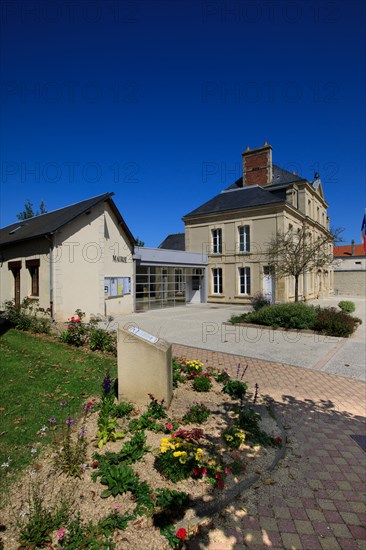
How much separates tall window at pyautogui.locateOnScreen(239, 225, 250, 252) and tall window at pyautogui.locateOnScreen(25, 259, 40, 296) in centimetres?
1564

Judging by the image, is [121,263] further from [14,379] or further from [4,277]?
[14,379]

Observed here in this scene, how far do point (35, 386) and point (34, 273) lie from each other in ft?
32.4

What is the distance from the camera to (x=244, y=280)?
2398 cm

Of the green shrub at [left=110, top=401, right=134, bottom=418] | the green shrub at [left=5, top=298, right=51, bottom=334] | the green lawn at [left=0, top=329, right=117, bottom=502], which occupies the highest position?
the green shrub at [left=5, top=298, right=51, bottom=334]

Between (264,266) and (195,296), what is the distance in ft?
20.3

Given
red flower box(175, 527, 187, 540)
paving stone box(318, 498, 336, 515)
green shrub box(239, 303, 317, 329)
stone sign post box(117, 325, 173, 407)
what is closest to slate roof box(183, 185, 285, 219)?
green shrub box(239, 303, 317, 329)

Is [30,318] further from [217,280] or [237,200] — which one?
[237,200]

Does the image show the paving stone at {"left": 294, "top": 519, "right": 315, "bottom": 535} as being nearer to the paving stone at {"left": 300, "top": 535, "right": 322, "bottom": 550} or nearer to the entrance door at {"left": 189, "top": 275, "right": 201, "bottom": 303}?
the paving stone at {"left": 300, "top": 535, "right": 322, "bottom": 550}

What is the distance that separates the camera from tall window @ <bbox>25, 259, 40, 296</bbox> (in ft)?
44.8

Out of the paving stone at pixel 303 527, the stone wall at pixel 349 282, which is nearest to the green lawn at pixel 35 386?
the paving stone at pixel 303 527

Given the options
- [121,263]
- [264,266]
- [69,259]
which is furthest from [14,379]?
[264,266]

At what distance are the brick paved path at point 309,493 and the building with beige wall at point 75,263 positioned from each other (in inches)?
414

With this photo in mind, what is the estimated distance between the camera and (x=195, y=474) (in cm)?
293

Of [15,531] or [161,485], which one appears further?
[161,485]
